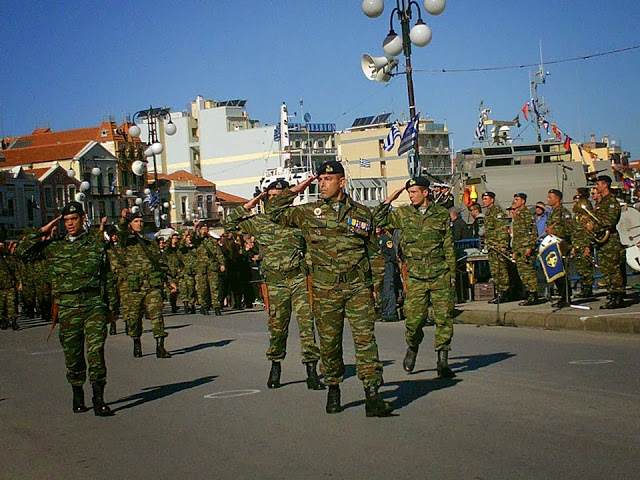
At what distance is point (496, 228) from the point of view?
18.3 meters

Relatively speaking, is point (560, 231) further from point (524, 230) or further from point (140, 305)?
point (140, 305)

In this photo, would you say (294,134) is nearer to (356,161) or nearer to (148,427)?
(356,161)

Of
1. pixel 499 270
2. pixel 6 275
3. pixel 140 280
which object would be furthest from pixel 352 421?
pixel 6 275

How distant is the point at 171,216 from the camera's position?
11344 centimetres

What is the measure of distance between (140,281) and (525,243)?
6.95m

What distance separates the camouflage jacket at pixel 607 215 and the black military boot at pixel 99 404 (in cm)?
906

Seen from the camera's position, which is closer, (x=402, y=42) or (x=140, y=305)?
(x=140, y=305)

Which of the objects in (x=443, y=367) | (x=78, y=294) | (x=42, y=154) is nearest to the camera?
(x=78, y=294)

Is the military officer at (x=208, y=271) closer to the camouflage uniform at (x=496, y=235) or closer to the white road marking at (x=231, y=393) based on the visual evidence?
the camouflage uniform at (x=496, y=235)

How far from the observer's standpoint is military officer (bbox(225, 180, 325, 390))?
10984mm

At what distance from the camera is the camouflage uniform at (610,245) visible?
15453 millimetres

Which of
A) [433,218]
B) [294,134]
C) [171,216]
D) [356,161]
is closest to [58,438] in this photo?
[433,218]

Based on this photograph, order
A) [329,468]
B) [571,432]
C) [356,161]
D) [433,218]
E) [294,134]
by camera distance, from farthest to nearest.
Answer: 1. [294,134]
2. [356,161]
3. [433,218]
4. [571,432]
5. [329,468]

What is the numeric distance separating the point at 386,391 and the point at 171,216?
105 metres
